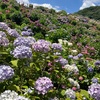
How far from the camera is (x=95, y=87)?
14.3 ft

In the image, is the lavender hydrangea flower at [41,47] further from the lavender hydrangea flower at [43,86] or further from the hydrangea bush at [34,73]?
the lavender hydrangea flower at [43,86]

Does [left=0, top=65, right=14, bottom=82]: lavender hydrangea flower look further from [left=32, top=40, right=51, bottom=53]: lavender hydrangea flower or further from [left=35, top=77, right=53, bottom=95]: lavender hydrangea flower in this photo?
[left=32, top=40, right=51, bottom=53]: lavender hydrangea flower

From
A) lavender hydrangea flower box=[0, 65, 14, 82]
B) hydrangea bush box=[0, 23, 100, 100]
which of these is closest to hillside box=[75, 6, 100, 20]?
hydrangea bush box=[0, 23, 100, 100]

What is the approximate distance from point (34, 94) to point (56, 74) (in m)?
1.25

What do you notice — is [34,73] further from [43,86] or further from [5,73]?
[5,73]

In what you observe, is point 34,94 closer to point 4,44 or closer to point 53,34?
point 4,44

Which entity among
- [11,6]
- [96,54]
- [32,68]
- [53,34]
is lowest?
[32,68]

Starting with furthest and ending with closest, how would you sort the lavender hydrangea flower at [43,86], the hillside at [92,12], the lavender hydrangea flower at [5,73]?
the hillside at [92,12], the lavender hydrangea flower at [43,86], the lavender hydrangea flower at [5,73]

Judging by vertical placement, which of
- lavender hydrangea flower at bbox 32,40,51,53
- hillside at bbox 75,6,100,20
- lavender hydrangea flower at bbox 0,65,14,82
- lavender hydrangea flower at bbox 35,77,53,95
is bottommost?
lavender hydrangea flower at bbox 35,77,53,95

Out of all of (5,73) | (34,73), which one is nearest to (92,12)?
(34,73)

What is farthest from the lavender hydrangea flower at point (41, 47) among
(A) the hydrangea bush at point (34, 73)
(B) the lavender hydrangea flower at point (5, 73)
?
Result: (B) the lavender hydrangea flower at point (5, 73)

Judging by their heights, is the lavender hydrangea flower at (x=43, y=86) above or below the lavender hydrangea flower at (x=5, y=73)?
below

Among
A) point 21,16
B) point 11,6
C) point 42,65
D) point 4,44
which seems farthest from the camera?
point 11,6

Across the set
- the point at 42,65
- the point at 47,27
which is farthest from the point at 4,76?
the point at 47,27
